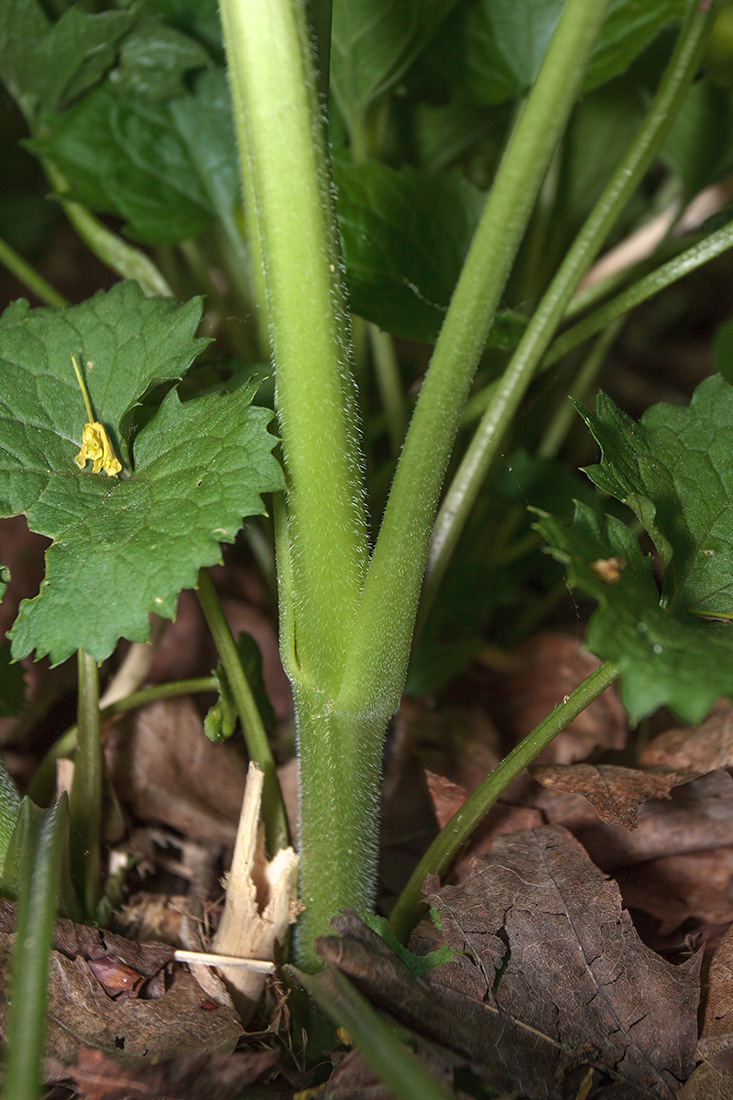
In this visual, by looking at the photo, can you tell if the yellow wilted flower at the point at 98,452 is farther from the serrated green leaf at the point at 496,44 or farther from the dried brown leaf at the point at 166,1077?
the serrated green leaf at the point at 496,44

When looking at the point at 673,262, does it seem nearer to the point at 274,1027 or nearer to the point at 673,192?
the point at 673,192

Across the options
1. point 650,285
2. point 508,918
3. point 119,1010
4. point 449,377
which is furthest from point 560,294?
point 119,1010

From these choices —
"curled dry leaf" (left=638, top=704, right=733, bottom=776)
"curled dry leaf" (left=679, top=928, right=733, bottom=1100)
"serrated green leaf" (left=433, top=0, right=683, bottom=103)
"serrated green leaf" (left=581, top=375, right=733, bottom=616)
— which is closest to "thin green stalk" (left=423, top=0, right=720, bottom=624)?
"serrated green leaf" (left=581, top=375, right=733, bottom=616)

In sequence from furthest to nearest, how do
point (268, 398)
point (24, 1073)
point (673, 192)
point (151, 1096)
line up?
point (673, 192)
point (268, 398)
point (151, 1096)
point (24, 1073)

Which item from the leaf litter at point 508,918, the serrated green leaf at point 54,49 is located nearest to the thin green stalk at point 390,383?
the leaf litter at point 508,918

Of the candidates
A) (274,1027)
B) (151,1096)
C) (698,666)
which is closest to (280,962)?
(274,1027)

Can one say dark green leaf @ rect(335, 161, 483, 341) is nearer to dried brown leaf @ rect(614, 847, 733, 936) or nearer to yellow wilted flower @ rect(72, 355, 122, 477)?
yellow wilted flower @ rect(72, 355, 122, 477)
